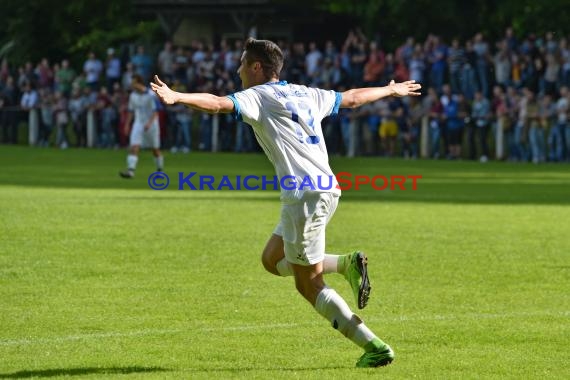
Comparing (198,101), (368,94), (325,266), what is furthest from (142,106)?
(198,101)

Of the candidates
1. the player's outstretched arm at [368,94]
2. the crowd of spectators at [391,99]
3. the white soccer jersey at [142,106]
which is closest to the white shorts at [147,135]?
the white soccer jersey at [142,106]

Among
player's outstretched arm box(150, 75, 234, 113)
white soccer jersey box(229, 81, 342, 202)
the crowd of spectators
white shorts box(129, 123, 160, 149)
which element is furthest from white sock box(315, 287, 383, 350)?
the crowd of spectators

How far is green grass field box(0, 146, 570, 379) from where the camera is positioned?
8281 mm

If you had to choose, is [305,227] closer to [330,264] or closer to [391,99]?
[330,264]

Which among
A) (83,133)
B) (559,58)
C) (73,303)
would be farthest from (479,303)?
(83,133)

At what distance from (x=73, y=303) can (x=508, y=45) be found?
2636cm

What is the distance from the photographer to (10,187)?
79.2 feet

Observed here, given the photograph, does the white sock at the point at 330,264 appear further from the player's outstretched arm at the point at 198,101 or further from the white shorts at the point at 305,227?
the player's outstretched arm at the point at 198,101

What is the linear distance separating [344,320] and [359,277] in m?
0.42

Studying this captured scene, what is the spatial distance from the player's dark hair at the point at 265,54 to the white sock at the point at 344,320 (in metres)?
1.38

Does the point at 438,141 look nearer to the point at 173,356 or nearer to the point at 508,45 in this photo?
the point at 508,45

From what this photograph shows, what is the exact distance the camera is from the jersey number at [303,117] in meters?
8.04

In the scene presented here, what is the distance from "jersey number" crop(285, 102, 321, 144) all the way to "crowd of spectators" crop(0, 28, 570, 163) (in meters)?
26.1

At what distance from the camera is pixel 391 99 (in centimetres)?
3741
